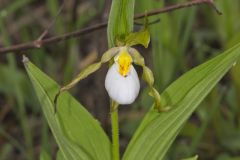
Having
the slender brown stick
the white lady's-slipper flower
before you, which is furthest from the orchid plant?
the slender brown stick

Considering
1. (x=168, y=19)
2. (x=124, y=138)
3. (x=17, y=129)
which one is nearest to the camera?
(x=168, y=19)

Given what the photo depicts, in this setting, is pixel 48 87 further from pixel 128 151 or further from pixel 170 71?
pixel 170 71

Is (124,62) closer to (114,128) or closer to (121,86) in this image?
(121,86)

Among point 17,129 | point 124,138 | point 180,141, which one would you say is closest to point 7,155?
point 17,129

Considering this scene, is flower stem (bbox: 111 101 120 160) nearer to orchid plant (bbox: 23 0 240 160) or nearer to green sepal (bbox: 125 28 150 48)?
orchid plant (bbox: 23 0 240 160)

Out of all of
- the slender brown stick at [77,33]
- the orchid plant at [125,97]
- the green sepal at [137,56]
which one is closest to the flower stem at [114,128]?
the orchid plant at [125,97]

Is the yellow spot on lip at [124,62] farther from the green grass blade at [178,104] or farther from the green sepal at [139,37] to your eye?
the green grass blade at [178,104]
